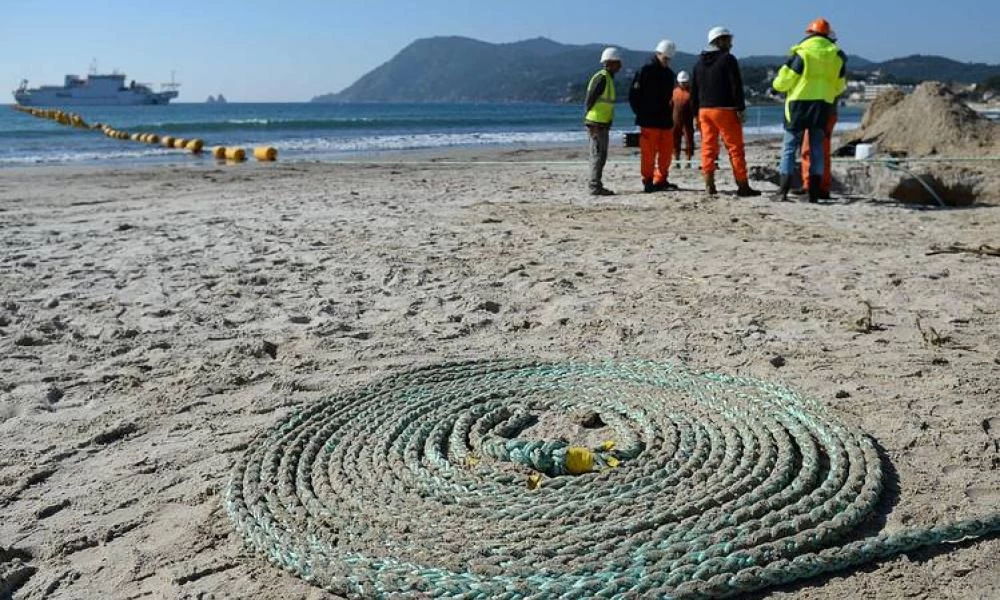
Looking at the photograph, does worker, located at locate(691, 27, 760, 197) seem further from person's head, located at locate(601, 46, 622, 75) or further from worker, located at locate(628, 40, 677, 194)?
person's head, located at locate(601, 46, 622, 75)

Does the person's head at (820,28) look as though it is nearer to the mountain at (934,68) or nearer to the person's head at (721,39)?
the person's head at (721,39)

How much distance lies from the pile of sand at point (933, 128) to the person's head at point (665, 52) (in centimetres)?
317

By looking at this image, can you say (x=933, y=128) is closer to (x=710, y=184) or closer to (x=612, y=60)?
(x=710, y=184)

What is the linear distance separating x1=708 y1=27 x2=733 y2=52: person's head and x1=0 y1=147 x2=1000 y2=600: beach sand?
5.04 ft

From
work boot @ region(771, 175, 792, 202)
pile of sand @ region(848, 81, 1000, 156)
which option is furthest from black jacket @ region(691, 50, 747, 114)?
pile of sand @ region(848, 81, 1000, 156)

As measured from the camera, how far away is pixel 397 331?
182 inches

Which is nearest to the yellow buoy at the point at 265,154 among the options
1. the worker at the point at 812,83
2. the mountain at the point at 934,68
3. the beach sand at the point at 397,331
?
the beach sand at the point at 397,331

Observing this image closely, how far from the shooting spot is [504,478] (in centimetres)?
297

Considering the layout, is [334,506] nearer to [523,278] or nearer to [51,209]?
[523,278]

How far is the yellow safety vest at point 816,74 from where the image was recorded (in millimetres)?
7797

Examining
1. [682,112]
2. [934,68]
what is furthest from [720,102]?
[934,68]

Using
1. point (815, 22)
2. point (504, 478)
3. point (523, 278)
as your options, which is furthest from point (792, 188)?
point (504, 478)

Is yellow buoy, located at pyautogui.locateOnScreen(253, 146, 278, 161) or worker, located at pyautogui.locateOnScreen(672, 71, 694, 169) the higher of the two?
worker, located at pyautogui.locateOnScreen(672, 71, 694, 169)

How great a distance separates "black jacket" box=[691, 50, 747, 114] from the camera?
8336mm
